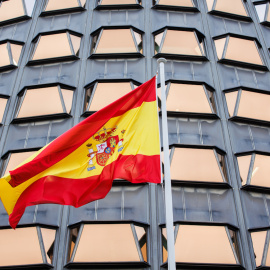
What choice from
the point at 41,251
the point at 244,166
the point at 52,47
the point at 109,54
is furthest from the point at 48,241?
the point at 52,47

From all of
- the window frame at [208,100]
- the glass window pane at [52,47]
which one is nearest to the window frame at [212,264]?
the window frame at [208,100]

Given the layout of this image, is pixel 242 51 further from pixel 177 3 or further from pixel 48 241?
pixel 48 241

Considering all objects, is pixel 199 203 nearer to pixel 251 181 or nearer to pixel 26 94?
pixel 251 181

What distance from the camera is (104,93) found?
64.4 ft

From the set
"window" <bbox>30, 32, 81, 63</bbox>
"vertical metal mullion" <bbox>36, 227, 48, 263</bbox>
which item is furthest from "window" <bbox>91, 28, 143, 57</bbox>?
"vertical metal mullion" <bbox>36, 227, 48, 263</bbox>

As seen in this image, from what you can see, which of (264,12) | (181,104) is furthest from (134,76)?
(264,12)

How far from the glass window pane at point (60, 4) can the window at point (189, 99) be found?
8.49 m

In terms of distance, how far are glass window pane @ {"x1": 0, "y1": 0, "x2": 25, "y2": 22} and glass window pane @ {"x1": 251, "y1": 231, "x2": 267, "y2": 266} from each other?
57.5 feet

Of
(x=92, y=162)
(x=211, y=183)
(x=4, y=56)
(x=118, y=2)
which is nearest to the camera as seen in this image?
(x=92, y=162)

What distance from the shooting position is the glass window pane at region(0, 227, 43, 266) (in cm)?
1455

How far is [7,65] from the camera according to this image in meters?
21.6

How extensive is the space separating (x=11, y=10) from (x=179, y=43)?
33.8 feet

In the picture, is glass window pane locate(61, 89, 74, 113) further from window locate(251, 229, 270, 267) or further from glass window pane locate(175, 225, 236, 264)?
window locate(251, 229, 270, 267)

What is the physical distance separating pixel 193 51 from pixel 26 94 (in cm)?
857
